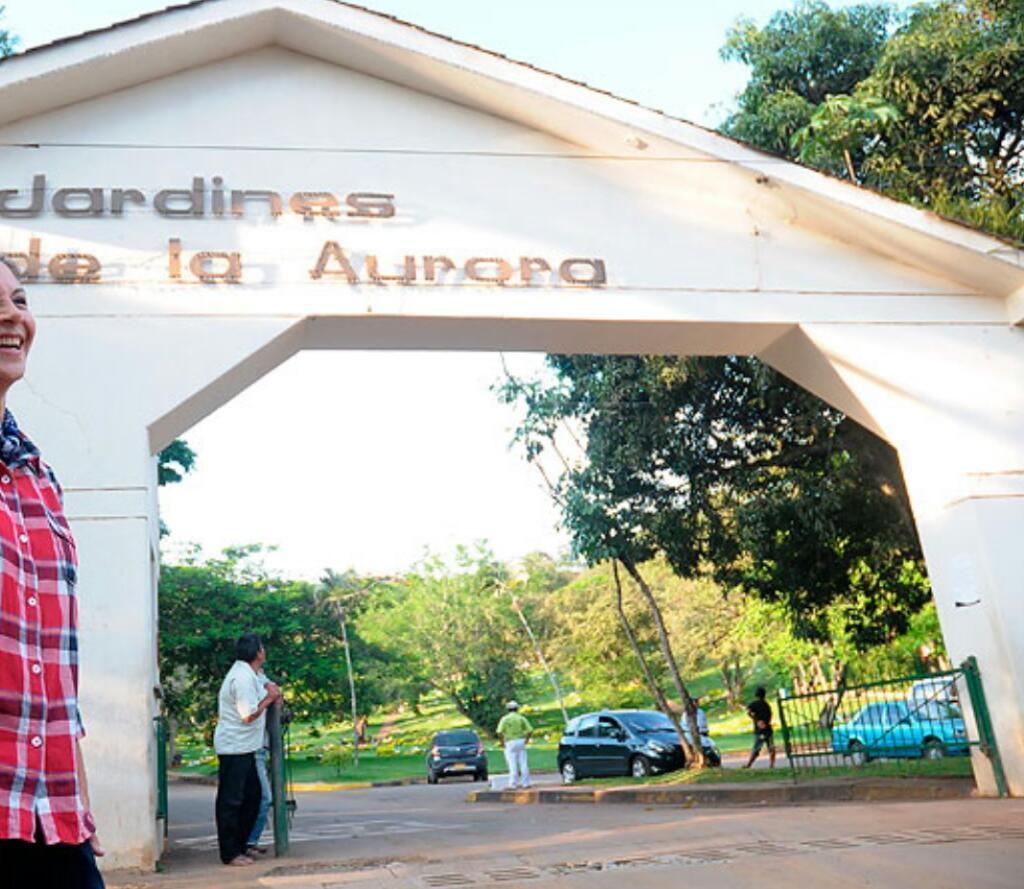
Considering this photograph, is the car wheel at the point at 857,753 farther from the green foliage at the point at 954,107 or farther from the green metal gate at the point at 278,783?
the green metal gate at the point at 278,783

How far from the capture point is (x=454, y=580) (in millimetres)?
54719

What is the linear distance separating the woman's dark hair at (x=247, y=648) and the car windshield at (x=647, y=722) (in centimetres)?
1446

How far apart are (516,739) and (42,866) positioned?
54.1ft

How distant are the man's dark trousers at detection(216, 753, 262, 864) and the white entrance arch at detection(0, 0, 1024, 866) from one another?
58.9 inches

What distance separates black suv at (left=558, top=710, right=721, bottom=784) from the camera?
66.7 feet

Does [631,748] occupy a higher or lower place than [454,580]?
lower

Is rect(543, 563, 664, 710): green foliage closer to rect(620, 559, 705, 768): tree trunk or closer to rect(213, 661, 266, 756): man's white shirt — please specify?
rect(620, 559, 705, 768): tree trunk

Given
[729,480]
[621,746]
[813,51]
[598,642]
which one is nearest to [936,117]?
[813,51]

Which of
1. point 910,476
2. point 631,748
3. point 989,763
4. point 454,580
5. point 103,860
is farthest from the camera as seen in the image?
point 454,580

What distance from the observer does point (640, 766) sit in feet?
67.3

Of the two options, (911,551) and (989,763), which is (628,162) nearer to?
(989,763)

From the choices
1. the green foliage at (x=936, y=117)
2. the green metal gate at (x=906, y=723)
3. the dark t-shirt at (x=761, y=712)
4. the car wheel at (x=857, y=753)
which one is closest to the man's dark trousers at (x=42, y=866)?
the green metal gate at (x=906, y=723)

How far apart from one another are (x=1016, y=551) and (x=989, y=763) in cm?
173

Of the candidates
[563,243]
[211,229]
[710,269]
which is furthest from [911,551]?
[211,229]
